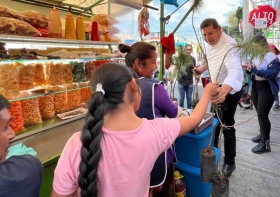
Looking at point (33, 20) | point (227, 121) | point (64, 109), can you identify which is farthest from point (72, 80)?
point (227, 121)

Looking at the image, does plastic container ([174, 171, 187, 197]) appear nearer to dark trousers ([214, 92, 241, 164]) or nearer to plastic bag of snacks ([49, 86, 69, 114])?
dark trousers ([214, 92, 241, 164])

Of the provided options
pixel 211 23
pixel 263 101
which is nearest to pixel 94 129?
pixel 211 23

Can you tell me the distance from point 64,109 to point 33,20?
2.50 feet

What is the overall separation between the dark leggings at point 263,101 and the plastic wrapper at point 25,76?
2648 millimetres

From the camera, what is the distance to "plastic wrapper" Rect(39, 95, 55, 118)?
5.30ft

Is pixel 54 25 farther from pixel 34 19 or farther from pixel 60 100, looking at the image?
pixel 60 100

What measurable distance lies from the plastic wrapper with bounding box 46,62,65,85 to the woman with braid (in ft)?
3.46

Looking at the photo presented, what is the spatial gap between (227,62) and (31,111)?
1.60 meters

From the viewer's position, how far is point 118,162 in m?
0.74

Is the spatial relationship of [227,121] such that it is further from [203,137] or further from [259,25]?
[259,25]

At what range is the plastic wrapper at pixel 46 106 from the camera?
1.62 meters

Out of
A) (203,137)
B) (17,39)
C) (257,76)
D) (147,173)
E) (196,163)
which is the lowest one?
(196,163)

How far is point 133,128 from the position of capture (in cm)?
78

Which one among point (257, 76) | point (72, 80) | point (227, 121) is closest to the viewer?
point (72, 80)
